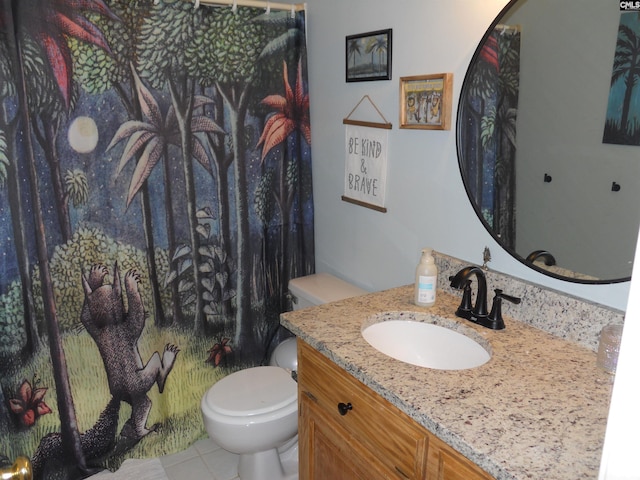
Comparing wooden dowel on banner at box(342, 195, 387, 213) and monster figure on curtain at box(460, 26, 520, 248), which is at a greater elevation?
monster figure on curtain at box(460, 26, 520, 248)

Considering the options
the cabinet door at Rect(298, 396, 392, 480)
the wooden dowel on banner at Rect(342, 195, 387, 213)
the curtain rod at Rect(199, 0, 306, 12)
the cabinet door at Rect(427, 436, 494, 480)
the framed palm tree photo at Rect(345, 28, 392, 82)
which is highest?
the curtain rod at Rect(199, 0, 306, 12)

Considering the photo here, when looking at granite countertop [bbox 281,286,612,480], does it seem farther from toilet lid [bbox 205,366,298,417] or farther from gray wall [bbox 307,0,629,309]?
toilet lid [bbox 205,366,298,417]

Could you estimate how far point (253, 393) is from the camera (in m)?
1.97

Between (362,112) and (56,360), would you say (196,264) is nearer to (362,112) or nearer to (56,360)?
(56,360)

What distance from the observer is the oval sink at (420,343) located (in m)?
1.45

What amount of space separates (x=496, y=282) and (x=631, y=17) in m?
0.75

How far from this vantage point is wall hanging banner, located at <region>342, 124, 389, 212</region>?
6.34ft

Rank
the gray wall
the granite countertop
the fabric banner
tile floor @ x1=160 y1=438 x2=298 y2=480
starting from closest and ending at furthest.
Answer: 1. the granite countertop
2. the gray wall
3. the fabric banner
4. tile floor @ x1=160 y1=438 x2=298 y2=480

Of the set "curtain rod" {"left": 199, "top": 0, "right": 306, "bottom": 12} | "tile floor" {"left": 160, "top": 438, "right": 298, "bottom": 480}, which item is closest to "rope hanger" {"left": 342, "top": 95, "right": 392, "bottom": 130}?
"curtain rod" {"left": 199, "top": 0, "right": 306, "bottom": 12}

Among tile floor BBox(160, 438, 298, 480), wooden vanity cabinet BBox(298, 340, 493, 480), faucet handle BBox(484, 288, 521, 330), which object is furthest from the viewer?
tile floor BBox(160, 438, 298, 480)

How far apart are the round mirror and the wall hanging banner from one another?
0.40m

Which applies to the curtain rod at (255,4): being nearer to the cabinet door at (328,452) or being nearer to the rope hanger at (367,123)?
the rope hanger at (367,123)

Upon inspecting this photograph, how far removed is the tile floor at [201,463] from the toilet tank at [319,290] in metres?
0.76

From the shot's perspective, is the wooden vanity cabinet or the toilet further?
the toilet
